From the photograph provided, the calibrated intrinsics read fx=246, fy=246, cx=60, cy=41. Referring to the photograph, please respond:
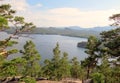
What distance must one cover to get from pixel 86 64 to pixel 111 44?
25.2 metres

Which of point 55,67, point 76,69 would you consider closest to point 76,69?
point 76,69

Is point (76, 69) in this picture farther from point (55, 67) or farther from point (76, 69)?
point (55, 67)

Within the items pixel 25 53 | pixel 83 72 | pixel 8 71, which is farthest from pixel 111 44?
pixel 83 72

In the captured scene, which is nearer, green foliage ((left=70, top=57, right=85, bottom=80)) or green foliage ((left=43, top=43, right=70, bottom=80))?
green foliage ((left=43, top=43, right=70, bottom=80))

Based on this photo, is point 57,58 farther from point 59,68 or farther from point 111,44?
point 111,44

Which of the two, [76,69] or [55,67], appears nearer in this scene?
[55,67]

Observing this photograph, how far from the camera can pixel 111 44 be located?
27125 millimetres

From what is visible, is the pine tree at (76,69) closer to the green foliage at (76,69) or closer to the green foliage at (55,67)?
the green foliage at (76,69)

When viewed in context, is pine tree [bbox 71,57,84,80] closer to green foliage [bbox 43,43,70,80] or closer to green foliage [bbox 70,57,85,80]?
green foliage [bbox 70,57,85,80]

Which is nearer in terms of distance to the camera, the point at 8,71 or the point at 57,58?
the point at 8,71

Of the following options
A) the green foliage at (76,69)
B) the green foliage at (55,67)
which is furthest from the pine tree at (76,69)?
the green foliage at (55,67)

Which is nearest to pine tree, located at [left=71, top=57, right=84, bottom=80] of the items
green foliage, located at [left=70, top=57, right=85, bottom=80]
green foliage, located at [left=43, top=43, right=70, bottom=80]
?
green foliage, located at [left=70, top=57, right=85, bottom=80]

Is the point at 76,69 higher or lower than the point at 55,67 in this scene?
lower

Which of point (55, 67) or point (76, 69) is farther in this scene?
point (76, 69)
